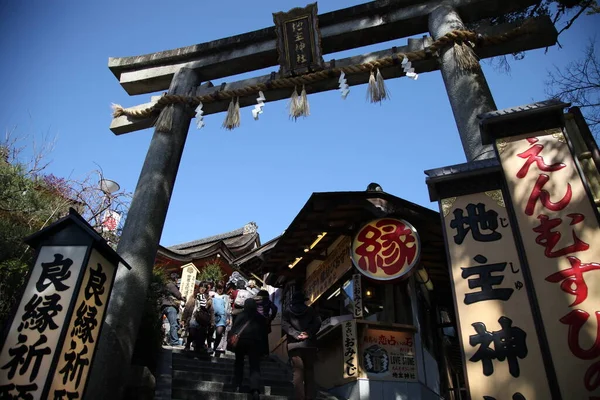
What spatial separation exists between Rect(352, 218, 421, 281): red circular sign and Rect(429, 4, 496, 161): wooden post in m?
2.86

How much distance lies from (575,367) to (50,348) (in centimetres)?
454

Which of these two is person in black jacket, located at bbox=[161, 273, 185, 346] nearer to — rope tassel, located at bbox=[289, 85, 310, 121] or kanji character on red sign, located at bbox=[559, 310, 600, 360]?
rope tassel, located at bbox=[289, 85, 310, 121]

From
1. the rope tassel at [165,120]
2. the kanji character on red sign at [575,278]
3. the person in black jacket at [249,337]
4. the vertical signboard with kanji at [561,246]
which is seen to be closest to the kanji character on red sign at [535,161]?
the vertical signboard with kanji at [561,246]

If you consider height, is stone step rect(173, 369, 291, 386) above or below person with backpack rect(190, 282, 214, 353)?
below

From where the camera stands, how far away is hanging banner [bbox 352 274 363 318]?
30.9 ft

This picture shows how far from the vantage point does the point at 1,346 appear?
13.5ft

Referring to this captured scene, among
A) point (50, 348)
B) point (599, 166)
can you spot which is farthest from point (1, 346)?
point (599, 166)

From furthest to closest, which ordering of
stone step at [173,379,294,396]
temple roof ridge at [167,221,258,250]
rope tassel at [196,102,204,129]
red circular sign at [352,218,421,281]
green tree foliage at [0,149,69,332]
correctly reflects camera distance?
temple roof ridge at [167,221,258,250]
green tree foliage at [0,149,69,332]
rope tassel at [196,102,204,129]
red circular sign at [352,218,421,281]
stone step at [173,379,294,396]

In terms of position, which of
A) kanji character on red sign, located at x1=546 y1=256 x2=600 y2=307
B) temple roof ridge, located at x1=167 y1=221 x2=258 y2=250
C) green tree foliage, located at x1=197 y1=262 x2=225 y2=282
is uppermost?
temple roof ridge, located at x1=167 y1=221 x2=258 y2=250

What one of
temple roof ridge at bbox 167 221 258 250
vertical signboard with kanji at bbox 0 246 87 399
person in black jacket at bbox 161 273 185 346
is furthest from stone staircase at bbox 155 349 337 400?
temple roof ridge at bbox 167 221 258 250

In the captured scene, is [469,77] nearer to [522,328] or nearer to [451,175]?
[451,175]

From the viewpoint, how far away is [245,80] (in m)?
9.36

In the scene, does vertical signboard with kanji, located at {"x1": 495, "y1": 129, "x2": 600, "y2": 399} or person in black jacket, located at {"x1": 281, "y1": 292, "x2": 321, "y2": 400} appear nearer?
vertical signboard with kanji, located at {"x1": 495, "y1": 129, "x2": 600, "y2": 399}

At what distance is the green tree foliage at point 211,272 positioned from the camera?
2402 cm
